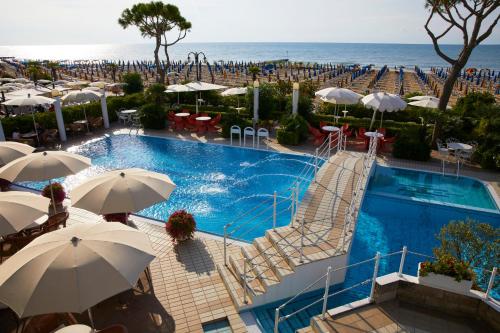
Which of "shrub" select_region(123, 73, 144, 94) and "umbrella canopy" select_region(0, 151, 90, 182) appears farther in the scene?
"shrub" select_region(123, 73, 144, 94)

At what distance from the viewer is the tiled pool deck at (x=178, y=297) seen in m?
6.16

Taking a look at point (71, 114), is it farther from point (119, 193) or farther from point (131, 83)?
point (119, 193)

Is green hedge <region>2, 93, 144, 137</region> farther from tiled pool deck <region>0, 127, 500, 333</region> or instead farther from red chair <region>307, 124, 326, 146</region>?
tiled pool deck <region>0, 127, 500, 333</region>

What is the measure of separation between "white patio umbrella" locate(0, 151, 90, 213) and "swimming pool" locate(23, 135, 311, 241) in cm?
281

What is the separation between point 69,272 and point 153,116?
1577 centimetres

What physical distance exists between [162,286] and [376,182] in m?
9.17

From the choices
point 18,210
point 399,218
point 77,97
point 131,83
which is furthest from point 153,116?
point 399,218

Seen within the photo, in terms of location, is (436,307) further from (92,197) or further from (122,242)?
(92,197)

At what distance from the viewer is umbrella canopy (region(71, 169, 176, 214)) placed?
6855 mm

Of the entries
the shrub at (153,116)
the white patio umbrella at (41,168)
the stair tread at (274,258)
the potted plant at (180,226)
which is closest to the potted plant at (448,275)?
the stair tread at (274,258)

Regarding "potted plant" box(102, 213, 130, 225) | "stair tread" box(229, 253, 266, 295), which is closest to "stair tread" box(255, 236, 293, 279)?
"stair tread" box(229, 253, 266, 295)

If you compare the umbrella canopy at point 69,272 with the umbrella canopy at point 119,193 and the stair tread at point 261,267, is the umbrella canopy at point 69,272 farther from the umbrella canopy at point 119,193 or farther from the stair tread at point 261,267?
the stair tread at point 261,267

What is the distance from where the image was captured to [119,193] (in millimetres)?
6992

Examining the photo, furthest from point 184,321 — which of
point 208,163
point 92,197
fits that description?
point 208,163
